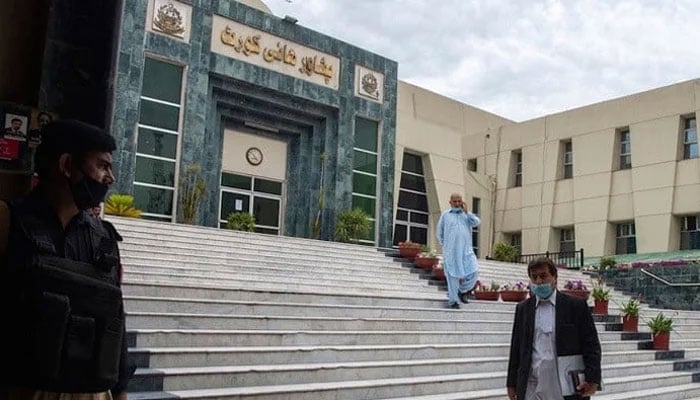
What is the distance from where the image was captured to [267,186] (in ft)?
56.1

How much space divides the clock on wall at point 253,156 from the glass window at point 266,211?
96 centimetres

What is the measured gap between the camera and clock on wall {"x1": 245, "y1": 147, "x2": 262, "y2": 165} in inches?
658

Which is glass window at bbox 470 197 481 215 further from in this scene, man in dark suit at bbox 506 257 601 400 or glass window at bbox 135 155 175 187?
man in dark suit at bbox 506 257 601 400

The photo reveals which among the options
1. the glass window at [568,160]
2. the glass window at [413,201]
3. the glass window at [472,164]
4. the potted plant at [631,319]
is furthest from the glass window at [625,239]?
the potted plant at [631,319]

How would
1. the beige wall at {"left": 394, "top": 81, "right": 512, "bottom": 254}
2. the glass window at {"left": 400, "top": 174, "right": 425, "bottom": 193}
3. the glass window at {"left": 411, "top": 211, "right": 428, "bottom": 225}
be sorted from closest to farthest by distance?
the beige wall at {"left": 394, "top": 81, "right": 512, "bottom": 254} → the glass window at {"left": 400, "top": 174, "right": 425, "bottom": 193} → the glass window at {"left": 411, "top": 211, "right": 428, "bottom": 225}

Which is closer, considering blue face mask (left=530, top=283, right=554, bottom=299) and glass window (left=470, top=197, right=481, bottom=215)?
blue face mask (left=530, top=283, right=554, bottom=299)

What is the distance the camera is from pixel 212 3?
15.5 m

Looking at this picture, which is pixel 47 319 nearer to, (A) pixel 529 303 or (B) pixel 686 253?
(A) pixel 529 303

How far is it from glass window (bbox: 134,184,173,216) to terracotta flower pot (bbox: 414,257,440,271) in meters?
5.87

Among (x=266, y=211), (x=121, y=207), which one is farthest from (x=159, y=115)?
(x=266, y=211)

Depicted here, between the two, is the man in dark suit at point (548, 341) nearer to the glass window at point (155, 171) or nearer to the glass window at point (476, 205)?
the glass window at point (155, 171)

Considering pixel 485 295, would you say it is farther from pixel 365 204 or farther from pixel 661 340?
pixel 365 204

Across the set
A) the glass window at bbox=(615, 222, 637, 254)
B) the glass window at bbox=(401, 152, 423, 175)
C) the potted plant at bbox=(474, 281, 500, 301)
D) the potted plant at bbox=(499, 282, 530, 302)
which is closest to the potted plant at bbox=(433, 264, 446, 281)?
the potted plant at bbox=(474, 281, 500, 301)

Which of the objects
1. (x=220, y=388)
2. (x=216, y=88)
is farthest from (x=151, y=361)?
(x=216, y=88)
